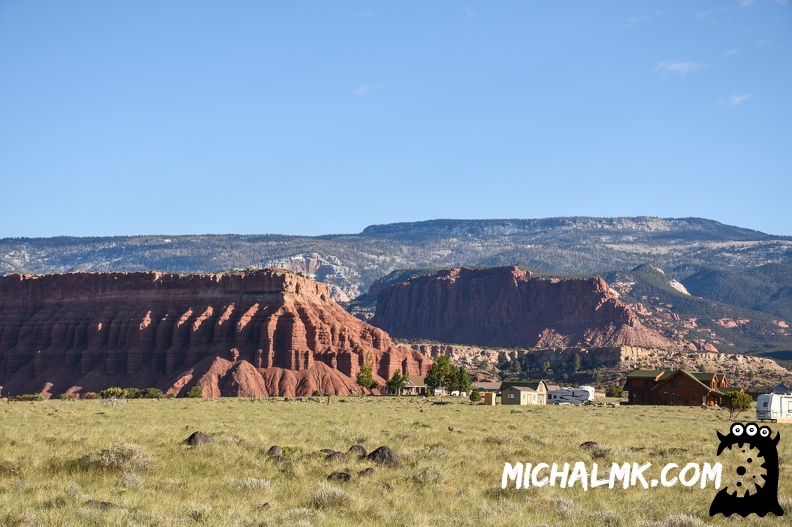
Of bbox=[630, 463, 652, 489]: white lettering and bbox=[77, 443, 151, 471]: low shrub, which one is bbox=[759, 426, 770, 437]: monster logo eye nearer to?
bbox=[630, 463, 652, 489]: white lettering

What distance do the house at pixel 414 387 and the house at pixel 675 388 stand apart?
44.0m

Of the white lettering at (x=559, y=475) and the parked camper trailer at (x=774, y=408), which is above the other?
the white lettering at (x=559, y=475)

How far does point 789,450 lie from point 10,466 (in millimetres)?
25740

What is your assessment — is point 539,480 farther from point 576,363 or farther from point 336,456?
point 576,363

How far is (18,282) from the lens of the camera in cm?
16150

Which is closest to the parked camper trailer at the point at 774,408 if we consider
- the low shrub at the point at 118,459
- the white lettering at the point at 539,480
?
the white lettering at the point at 539,480

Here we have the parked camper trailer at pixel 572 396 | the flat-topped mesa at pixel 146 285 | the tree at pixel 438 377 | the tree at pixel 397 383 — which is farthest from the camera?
the flat-topped mesa at pixel 146 285

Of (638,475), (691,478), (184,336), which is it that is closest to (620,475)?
(638,475)

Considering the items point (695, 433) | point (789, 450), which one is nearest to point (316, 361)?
point (695, 433)

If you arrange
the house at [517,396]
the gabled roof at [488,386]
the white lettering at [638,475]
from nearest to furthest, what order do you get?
1. the white lettering at [638,475]
2. the house at [517,396]
3. the gabled roof at [488,386]

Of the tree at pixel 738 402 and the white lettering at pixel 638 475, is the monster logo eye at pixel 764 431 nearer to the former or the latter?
the white lettering at pixel 638 475

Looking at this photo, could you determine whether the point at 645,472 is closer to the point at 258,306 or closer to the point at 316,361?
the point at 316,361

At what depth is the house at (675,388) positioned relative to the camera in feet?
288

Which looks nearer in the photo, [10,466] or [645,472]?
[10,466]
